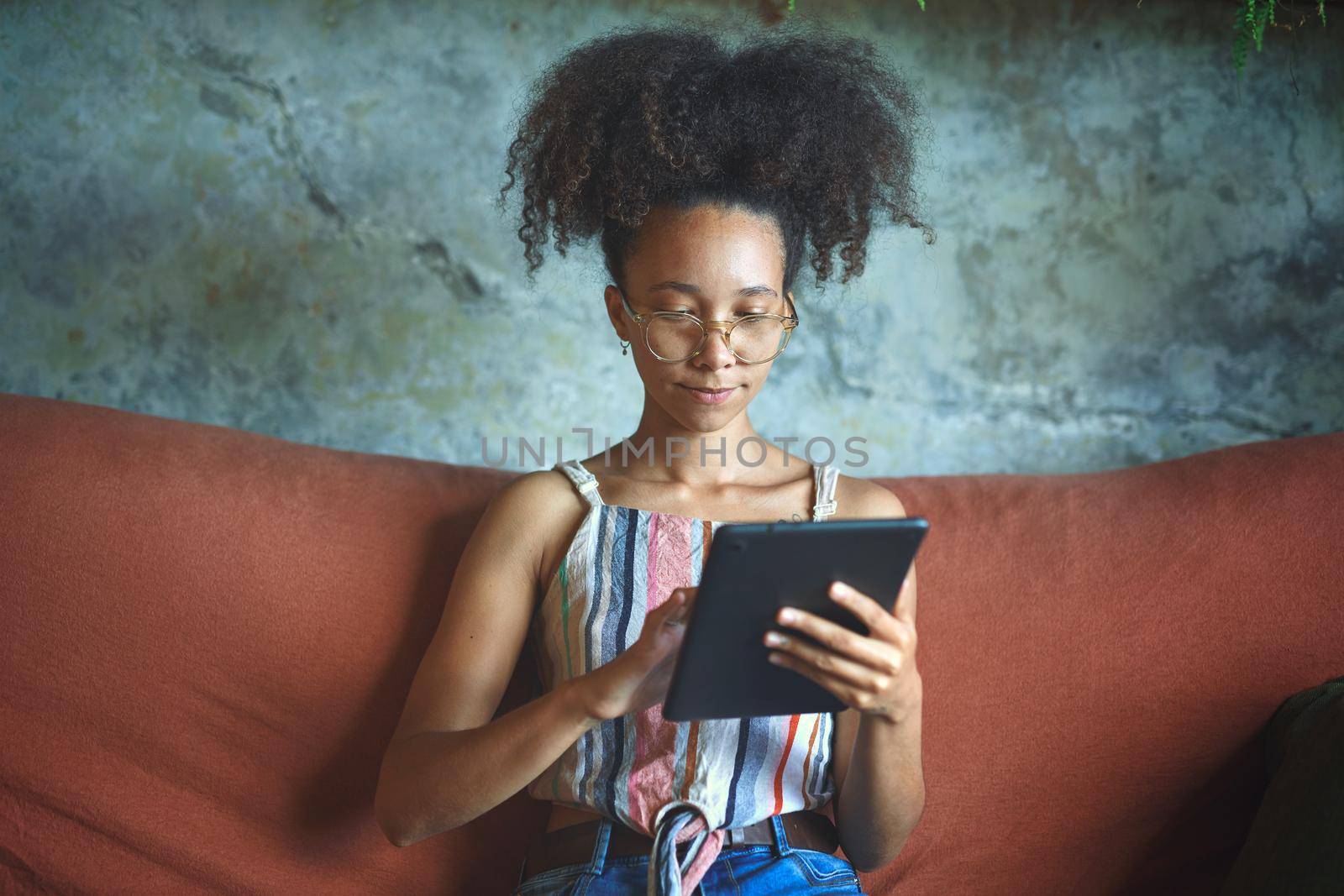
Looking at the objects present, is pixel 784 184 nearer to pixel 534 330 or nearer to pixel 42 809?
pixel 534 330

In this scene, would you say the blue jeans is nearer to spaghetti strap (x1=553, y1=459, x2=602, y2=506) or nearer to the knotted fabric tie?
the knotted fabric tie

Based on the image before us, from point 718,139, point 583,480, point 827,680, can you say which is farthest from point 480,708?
point 718,139

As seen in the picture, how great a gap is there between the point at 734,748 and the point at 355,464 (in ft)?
2.32

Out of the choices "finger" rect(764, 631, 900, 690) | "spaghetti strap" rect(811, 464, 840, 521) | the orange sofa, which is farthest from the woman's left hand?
the orange sofa

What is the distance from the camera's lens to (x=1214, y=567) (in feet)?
4.88

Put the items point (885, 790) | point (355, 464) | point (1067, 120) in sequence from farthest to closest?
point (1067, 120) < point (355, 464) < point (885, 790)

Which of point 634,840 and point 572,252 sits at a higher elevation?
point 572,252

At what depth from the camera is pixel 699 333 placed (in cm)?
127

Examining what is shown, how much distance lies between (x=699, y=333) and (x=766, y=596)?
412 millimetres

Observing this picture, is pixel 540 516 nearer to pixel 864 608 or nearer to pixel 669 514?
pixel 669 514

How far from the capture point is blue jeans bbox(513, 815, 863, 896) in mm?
1191

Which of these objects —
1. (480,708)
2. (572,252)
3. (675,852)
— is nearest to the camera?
(675,852)

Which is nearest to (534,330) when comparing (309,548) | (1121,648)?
(309,548)

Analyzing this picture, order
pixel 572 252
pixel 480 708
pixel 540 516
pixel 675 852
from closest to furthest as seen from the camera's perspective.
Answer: pixel 675 852 → pixel 480 708 → pixel 540 516 → pixel 572 252
